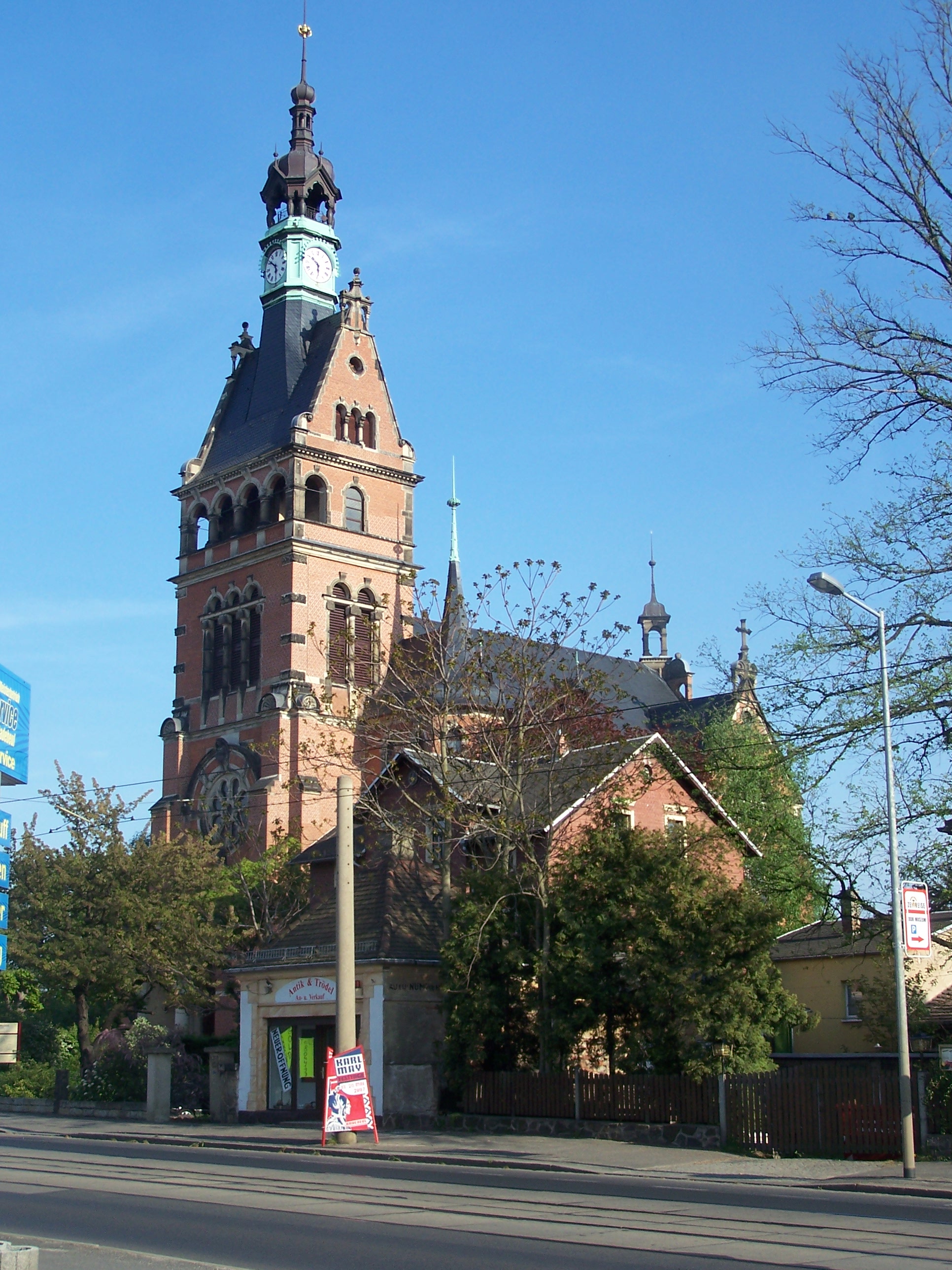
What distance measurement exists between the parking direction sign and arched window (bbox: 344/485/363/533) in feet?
145

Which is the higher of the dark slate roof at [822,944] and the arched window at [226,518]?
the arched window at [226,518]

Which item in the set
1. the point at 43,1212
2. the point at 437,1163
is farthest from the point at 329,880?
the point at 43,1212

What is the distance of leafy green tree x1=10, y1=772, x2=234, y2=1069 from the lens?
1571 inches

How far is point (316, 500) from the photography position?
6288 centimetres

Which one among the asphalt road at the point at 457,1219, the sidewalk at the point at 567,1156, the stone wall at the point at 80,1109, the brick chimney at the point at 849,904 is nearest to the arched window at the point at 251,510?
the stone wall at the point at 80,1109

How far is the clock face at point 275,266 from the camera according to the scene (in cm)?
6819

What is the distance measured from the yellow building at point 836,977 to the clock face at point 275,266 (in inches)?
1660

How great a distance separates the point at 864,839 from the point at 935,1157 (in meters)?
5.11

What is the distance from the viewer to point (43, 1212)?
49.1 ft

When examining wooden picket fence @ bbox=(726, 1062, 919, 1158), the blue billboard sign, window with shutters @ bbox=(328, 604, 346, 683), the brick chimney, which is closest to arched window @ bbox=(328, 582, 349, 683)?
window with shutters @ bbox=(328, 604, 346, 683)

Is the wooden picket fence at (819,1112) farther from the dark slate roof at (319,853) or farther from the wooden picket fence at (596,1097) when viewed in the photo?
the dark slate roof at (319,853)

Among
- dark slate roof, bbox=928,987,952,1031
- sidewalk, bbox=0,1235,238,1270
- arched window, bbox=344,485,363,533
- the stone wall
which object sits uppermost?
arched window, bbox=344,485,363,533

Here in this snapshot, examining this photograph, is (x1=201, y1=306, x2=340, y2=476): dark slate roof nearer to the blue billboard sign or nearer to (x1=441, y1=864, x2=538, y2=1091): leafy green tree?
(x1=441, y1=864, x2=538, y2=1091): leafy green tree

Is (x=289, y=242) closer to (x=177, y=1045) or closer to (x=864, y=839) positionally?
(x=177, y=1045)
